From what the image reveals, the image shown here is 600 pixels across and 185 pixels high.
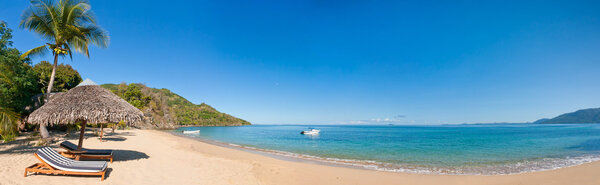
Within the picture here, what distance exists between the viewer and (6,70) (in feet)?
31.9

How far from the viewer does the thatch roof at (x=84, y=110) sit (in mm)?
6871

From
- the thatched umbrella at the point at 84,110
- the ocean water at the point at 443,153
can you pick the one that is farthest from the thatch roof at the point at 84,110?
the ocean water at the point at 443,153

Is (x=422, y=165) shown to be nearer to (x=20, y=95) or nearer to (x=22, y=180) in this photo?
(x=22, y=180)

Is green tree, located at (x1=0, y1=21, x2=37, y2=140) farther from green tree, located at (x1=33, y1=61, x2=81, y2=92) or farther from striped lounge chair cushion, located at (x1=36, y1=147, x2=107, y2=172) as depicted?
green tree, located at (x1=33, y1=61, x2=81, y2=92)

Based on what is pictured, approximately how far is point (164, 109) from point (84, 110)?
64.5m

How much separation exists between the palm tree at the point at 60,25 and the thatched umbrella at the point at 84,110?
210 inches

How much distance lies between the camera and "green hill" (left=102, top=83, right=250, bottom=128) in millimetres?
46425

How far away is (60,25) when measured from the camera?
1119 centimetres

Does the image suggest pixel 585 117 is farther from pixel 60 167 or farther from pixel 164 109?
pixel 164 109

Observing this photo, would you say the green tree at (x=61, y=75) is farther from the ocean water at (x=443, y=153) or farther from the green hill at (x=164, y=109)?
the ocean water at (x=443, y=153)

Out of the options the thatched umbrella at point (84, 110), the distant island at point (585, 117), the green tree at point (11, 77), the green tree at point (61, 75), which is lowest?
the distant island at point (585, 117)

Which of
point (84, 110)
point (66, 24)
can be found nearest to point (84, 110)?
point (84, 110)

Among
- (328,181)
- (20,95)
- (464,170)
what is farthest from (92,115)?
(464,170)

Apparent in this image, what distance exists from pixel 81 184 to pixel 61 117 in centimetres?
300
